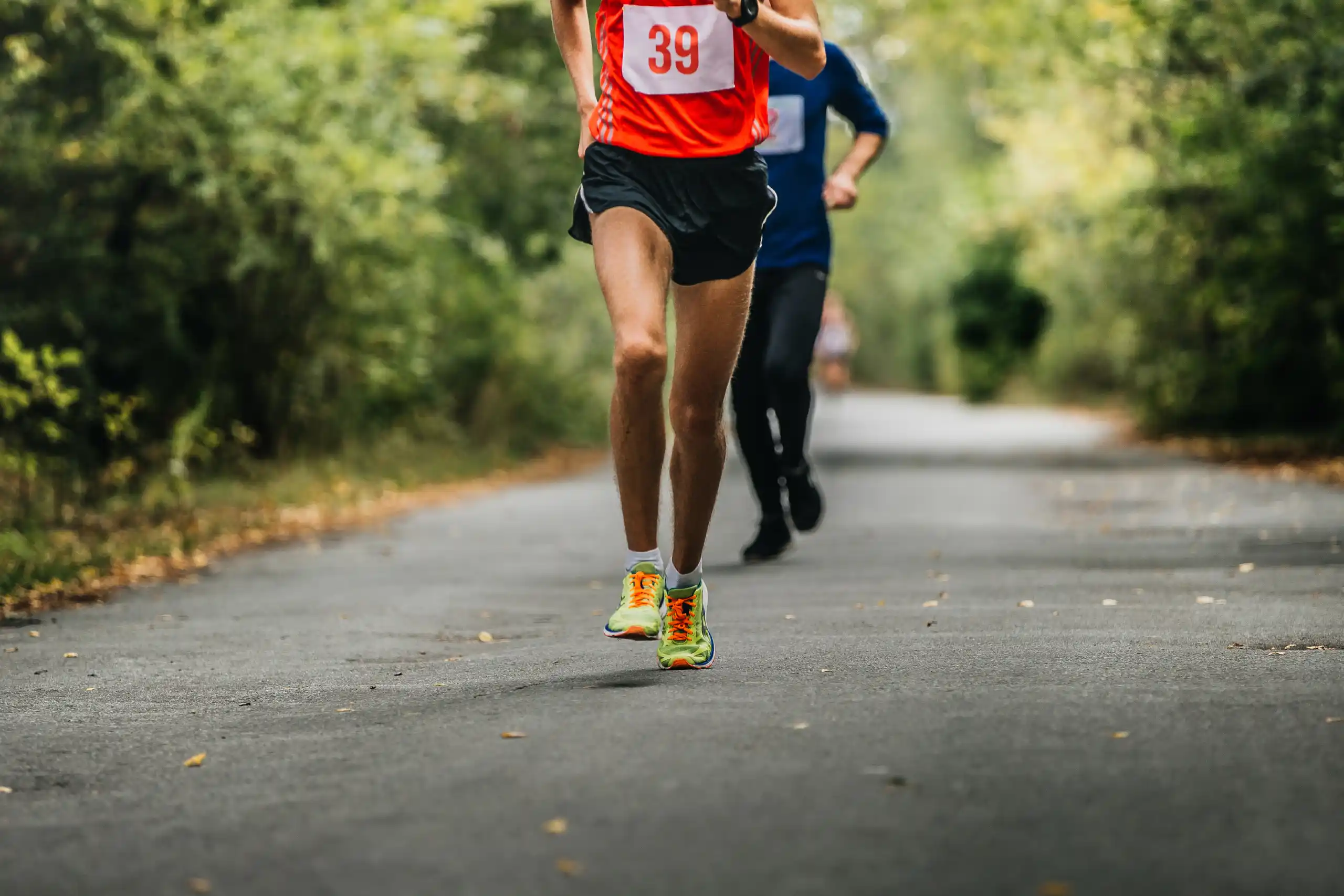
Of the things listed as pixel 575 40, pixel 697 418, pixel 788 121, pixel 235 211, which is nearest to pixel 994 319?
pixel 235 211

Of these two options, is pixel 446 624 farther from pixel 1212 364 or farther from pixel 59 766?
pixel 1212 364

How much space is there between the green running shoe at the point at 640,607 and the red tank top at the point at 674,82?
3.69ft

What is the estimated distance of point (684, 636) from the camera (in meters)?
5.48

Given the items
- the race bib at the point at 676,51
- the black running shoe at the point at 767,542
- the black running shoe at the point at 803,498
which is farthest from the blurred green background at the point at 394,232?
the race bib at the point at 676,51

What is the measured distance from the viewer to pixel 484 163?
20.8 meters

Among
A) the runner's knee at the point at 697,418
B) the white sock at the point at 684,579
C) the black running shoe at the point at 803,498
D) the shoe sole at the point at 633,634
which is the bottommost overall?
the black running shoe at the point at 803,498

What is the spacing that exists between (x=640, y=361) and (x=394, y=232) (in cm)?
981

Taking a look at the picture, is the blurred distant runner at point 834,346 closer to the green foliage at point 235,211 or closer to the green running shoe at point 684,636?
the green foliage at point 235,211

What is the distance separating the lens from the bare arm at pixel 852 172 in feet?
28.8

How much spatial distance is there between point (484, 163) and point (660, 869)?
17.9 m

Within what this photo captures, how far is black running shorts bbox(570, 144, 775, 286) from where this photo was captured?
544cm

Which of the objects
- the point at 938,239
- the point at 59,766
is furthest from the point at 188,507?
the point at 938,239

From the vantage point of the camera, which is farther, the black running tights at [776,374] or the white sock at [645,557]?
the black running tights at [776,374]

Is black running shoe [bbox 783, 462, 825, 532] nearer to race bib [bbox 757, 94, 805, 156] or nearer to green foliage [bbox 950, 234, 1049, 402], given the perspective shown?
race bib [bbox 757, 94, 805, 156]
